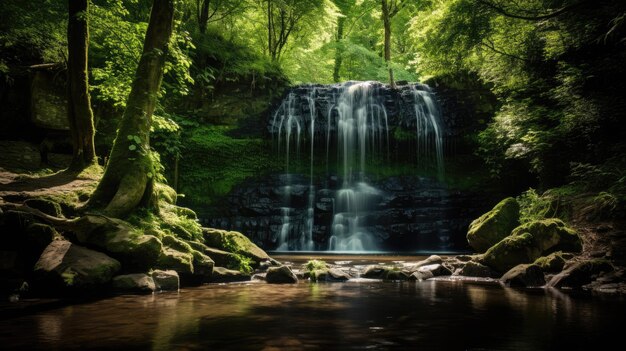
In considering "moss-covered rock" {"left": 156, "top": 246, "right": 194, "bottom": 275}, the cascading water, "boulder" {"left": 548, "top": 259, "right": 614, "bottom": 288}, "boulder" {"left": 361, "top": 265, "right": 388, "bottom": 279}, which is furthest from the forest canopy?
"boulder" {"left": 361, "top": 265, "right": 388, "bottom": 279}

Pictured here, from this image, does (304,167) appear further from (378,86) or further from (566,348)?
(566,348)

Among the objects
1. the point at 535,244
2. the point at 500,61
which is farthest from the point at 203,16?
the point at 535,244

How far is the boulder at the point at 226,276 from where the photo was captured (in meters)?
8.04

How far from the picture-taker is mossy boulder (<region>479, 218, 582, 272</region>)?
27.6 ft

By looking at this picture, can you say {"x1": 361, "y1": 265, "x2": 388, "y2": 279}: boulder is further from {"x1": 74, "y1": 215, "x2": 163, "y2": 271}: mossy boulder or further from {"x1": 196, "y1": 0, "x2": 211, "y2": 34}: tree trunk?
{"x1": 196, "y1": 0, "x2": 211, "y2": 34}: tree trunk

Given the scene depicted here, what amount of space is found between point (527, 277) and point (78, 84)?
34.4 feet

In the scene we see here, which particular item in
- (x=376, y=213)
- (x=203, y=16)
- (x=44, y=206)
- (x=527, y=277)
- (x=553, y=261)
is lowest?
(x=527, y=277)

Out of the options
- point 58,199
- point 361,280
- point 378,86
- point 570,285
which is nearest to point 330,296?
point 361,280

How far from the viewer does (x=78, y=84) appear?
31.8 ft

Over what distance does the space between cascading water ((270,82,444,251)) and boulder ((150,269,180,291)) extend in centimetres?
1187

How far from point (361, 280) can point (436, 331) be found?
14.4 feet

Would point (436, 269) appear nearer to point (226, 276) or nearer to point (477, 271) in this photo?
point (477, 271)

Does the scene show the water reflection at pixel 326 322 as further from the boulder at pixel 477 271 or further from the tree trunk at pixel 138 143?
the tree trunk at pixel 138 143

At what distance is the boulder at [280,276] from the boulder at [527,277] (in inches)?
161
